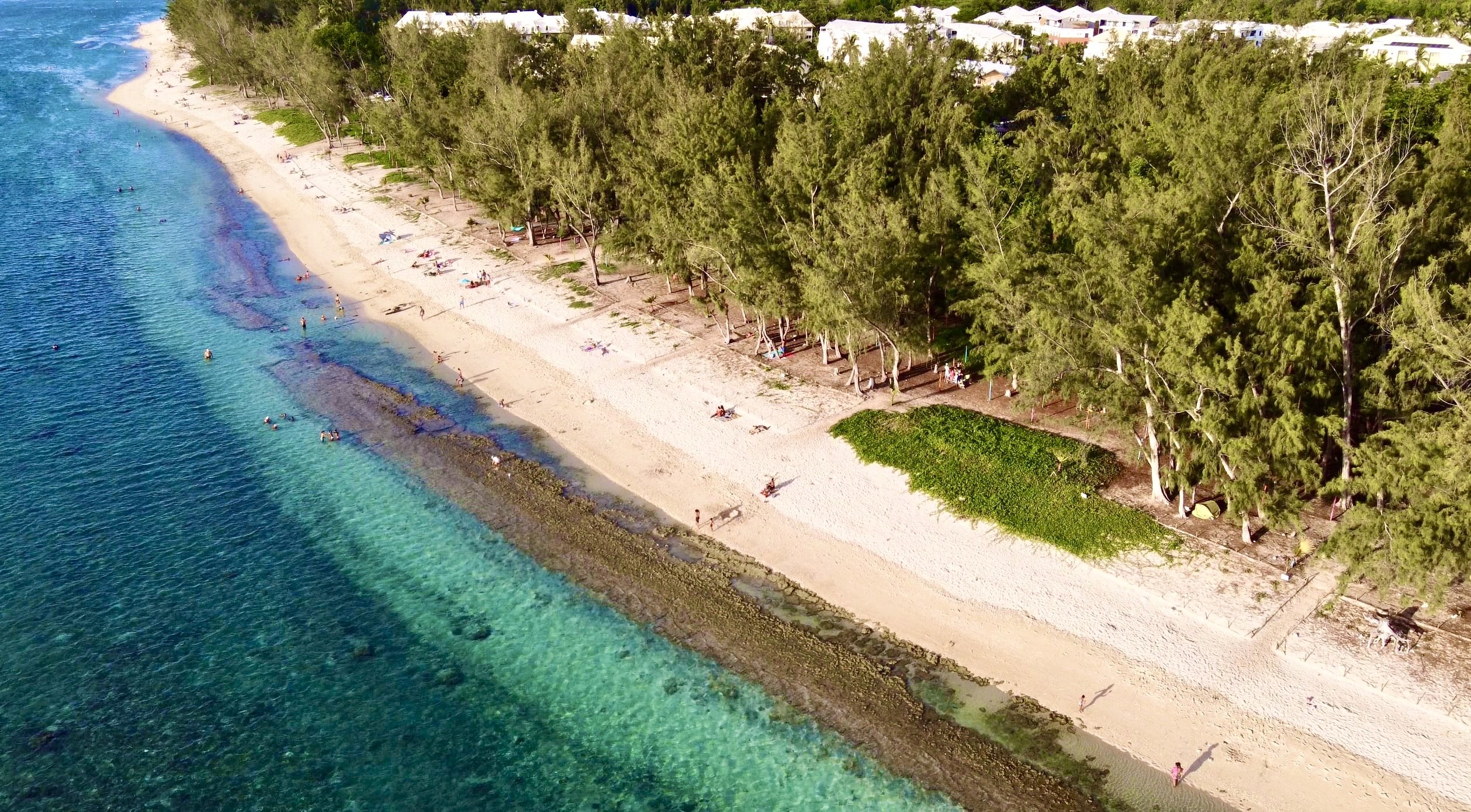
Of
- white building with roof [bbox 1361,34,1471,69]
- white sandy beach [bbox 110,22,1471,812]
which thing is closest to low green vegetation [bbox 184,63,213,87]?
white sandy beach [bbox 110,22,1471,812]

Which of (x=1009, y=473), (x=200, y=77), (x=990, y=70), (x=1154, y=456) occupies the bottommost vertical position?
(x=1009, y=473)

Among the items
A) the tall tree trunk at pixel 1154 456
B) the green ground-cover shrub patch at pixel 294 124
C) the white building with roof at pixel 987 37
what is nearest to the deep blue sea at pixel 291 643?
the tall tree trunk at pixel 1154 456

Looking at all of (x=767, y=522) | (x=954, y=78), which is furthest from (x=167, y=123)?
(x=767, y=522)

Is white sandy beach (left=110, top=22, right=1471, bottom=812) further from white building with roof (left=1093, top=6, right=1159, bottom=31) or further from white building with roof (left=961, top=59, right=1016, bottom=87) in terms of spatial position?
white building with roof (left=1093, top=6, right=1159, bottom=31)

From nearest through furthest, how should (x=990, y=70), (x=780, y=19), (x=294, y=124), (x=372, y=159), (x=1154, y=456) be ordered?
(x=1154, y=456), (x=990, y=70), (x=372, y=159), (x=780, y=19), (x=294, y=124)

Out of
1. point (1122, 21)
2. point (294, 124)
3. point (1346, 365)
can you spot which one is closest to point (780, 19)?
point (1122, 21)

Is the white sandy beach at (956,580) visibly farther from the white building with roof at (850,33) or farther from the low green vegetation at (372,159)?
the white building with roof at (850,33)

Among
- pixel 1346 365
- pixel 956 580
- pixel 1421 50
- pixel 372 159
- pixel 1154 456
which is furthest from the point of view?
pixel 372 159

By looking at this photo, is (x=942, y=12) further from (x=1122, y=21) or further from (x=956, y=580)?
(x=956, y=580)
